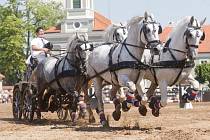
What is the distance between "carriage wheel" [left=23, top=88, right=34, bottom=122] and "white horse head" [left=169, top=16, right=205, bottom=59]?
560 centimetres

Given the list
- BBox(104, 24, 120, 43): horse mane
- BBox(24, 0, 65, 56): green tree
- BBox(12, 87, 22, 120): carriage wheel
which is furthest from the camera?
BBox(24, 0, 65, 56): green tree

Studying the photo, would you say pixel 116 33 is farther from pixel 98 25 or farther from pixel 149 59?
pixel 98 25

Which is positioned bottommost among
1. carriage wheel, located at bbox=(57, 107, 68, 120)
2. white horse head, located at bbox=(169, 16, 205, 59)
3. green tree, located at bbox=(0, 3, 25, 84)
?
carriage wheel, located at bbox=(57, 107, 68, 120)

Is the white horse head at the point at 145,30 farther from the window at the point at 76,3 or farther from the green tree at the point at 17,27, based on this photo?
the window at the point at 76,3

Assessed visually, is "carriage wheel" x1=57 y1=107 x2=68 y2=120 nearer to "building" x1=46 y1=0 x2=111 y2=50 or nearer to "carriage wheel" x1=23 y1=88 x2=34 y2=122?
"carriage wheel" x1=23 y1=88 x2=34 y2=122

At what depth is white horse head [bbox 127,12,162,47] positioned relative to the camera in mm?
11867

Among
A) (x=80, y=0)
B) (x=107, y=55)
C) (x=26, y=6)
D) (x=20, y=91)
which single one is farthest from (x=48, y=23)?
(x=107, y=55)

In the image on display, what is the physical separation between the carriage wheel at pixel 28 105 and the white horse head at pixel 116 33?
118 inches

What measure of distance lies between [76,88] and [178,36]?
12.4 ft

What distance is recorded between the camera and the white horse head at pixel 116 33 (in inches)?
567

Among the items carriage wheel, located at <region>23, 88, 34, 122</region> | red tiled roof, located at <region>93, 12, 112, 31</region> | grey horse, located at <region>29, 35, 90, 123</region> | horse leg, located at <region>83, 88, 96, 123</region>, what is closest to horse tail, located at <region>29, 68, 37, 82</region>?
grey horse, located at <region>29, 35, 90, 123</region>

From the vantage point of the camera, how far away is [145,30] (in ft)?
39.2

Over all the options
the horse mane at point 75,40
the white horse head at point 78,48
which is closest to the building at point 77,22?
the horse mane at point 75,40

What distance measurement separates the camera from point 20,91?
58.1 feet
